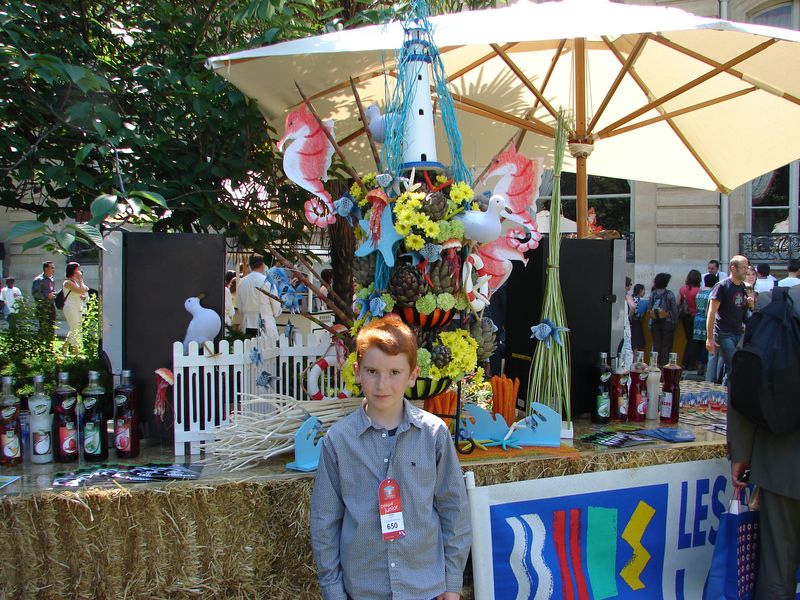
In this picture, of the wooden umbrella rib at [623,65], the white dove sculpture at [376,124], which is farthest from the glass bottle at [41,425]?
the wooden umbrella rib at [623,65]

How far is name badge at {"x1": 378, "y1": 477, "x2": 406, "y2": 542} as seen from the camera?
182 cm

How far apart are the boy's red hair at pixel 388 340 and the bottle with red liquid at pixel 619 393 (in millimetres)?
1643

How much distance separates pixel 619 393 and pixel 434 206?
159 cm

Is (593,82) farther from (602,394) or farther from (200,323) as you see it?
(200,323)

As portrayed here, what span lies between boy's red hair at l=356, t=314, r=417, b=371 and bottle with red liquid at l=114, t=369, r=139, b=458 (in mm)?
1171

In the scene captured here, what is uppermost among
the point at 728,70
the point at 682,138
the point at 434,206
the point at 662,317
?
the point at 728,70

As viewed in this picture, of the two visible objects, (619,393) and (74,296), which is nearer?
(619,393)

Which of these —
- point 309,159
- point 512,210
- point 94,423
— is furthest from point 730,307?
point 94,423

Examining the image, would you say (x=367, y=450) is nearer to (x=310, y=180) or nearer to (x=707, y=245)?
(x=310, y=180)

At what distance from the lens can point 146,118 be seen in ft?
11.7

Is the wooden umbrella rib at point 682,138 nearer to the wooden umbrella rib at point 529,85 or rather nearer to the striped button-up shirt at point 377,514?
the wooden umbrella rib at point 529,85

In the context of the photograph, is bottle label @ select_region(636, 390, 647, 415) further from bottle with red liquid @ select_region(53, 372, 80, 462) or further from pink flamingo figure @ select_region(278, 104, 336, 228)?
bottle with red liquid @ select_region(53, 372, 80, 462)

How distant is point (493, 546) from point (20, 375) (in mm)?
3242

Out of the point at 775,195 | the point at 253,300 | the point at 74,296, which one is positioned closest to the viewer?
the point at 253,300
